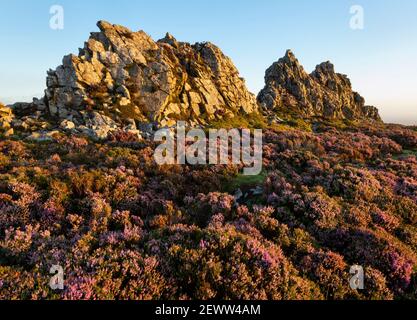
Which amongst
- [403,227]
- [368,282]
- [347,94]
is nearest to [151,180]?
[368,282]

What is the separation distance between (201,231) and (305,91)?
3410 inches

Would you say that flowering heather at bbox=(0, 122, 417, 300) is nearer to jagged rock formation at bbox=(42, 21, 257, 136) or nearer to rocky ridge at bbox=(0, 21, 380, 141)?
rocky ridge at bbox=(0, 21, 380, 141)

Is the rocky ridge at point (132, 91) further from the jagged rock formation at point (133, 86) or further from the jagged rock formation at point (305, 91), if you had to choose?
the jagged rock formation at point (305, 91)

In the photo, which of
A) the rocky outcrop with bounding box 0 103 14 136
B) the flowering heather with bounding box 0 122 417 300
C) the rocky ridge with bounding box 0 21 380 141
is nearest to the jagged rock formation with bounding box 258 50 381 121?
the rocky ridge with bounding box 0 21 380 141

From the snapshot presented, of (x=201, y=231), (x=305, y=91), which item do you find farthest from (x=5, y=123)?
(x=305, y=91)

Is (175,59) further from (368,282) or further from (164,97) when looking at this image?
(368,282)

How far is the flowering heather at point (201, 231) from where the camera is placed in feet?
17.9

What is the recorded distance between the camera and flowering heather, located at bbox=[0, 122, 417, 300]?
5.46 m

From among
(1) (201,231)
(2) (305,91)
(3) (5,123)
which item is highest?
(2) (305,91)

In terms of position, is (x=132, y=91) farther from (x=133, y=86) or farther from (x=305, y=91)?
(x=305, y=91)

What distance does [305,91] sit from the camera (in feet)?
277

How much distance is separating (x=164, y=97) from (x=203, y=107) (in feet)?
27.9

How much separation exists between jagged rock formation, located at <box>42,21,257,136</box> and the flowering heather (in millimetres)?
11266

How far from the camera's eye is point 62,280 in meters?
4.95
